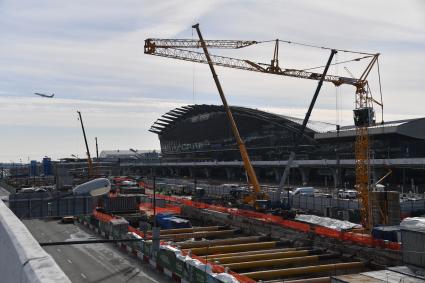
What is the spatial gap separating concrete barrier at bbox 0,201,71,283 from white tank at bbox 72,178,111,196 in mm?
32802

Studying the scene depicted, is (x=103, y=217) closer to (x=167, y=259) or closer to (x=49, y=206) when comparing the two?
(x=49, y=206)

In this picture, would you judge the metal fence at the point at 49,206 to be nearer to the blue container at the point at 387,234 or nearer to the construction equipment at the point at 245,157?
the blue container at the point at 387,234

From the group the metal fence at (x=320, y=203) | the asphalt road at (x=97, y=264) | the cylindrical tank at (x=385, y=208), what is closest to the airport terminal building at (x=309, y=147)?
the metal fence at (x=320, y=203)

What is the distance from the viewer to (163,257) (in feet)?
130

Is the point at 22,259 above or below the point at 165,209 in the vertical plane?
above

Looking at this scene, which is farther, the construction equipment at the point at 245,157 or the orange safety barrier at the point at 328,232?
the construction equipment at the point at 245,157

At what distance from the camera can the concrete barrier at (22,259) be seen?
13.5 feet

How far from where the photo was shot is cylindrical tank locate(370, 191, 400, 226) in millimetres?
55631

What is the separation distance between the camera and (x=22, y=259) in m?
4.89

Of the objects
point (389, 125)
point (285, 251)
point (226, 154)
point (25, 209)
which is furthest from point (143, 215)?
point (226, 154)

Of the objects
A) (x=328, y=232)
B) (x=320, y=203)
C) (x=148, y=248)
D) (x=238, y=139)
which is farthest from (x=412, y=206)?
(x=148, y=248)

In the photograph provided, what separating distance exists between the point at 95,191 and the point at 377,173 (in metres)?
77.9

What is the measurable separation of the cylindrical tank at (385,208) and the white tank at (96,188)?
33139 mm

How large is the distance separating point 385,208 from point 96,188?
115ft
